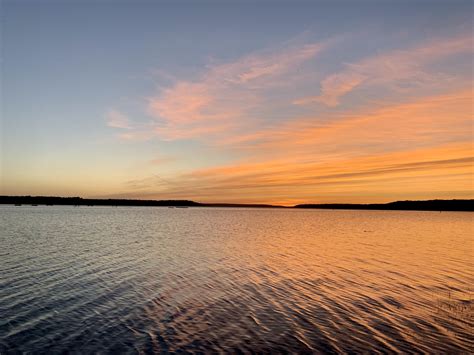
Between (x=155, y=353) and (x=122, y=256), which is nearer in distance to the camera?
(x=155, y=353)

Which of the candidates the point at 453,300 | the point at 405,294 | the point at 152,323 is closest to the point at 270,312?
the point at 152,323

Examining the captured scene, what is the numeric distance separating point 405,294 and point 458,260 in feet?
77.6

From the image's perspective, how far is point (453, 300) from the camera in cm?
2458

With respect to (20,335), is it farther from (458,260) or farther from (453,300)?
(458,260)

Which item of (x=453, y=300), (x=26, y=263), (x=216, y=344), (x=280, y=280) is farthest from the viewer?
(x=26, y=263)

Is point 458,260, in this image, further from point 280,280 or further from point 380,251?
point 280,280

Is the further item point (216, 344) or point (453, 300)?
point (453, 300)

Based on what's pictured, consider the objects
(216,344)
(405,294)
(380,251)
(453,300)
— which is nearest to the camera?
(216,344)

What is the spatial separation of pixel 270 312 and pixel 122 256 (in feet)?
89.2

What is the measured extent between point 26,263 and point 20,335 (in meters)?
21.6

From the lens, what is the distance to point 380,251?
5172 centimetres

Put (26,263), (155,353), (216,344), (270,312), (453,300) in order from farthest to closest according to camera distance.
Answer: (26,263), (453,300), (270,312), (216,344), (155,353)

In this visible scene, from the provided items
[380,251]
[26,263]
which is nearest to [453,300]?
[380,251]

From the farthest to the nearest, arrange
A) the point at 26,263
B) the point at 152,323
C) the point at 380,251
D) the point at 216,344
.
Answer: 1. the point at 380,251
2. the point at 26,263
3. the point at 152,323
4. the point at 216,344
